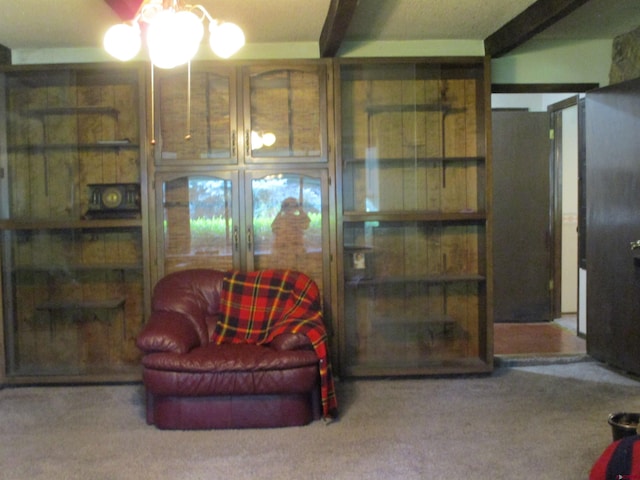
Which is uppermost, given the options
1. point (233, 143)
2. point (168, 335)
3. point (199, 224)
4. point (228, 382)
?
point (233, 143)

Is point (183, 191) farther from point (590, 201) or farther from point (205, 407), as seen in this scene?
point (590, 201)

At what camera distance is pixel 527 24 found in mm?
3449

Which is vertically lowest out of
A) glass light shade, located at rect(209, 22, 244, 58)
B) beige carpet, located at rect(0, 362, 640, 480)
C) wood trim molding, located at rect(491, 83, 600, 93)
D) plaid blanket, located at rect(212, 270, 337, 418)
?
beige carpet, located at rect(0, 362, 640, 480)

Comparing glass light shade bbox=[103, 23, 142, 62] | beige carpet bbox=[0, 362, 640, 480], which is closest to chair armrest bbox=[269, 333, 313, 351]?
beige carpet bbox=[0, 362, 640, 480]

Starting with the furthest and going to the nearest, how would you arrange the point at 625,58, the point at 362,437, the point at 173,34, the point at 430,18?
the point at 625,58
the point at 430,18
the point at 362,437
the point at 173,34

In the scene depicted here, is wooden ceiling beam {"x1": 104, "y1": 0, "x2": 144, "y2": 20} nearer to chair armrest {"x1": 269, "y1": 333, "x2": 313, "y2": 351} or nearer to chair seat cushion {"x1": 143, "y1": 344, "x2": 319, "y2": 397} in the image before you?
chair seat cushion {"x1": 143, "y1": 344, "x2": 319, "y2": 397}

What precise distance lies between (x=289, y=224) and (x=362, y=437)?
5.22 ft

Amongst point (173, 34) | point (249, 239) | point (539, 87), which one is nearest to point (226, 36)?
point (173, 34)

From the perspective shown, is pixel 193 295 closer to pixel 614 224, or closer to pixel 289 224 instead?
pixel 289 224

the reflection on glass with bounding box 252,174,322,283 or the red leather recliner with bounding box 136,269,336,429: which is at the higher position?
the reflection on glass with bounding box 252,174,322,283

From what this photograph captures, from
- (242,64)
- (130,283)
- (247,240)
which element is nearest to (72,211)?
(130,283)

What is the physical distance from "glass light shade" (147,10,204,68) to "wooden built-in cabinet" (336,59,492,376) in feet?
6.37

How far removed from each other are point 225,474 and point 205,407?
1.89ft

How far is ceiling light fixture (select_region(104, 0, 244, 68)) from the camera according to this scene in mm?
1977
